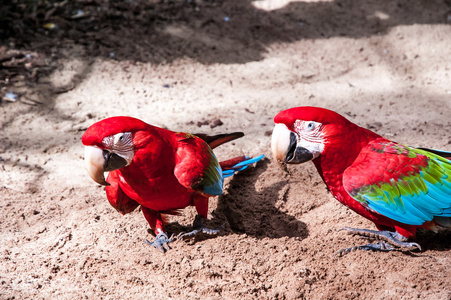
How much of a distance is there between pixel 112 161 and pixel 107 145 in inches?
3.6

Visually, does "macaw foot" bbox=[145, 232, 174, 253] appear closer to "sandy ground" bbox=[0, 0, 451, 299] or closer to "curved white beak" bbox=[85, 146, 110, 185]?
"sandy ground" bbox=[0, 0, 451, 299]

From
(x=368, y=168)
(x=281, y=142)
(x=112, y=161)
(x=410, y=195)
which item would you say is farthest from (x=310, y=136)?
(x=112, y=161)

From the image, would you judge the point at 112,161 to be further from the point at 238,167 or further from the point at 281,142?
the point at 238,167

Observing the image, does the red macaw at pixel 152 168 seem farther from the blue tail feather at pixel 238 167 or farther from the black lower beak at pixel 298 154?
the black lower beak at pixel 298 154

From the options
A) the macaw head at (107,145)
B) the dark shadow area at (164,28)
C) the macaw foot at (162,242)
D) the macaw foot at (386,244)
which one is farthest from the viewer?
the dark shadow area at (164,28)

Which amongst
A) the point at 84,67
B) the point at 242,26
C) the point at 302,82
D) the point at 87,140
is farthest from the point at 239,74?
the point at 87,140

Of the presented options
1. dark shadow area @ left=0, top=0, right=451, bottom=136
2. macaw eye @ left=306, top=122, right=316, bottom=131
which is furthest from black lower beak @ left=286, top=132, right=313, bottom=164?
dark shadow area @ left=0, top=0, right=451, bottom=136

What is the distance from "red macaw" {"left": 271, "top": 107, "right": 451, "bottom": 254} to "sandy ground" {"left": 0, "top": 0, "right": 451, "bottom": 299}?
0.29 meters

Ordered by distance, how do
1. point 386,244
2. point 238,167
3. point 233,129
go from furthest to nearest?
point 233,129 → point 238,167 → point 386,244

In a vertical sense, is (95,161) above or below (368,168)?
below

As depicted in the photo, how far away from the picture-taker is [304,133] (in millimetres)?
2186

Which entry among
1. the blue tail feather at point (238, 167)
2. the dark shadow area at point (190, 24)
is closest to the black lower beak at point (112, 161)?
the blue tail feather at point (238, 167)

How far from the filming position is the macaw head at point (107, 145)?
6.60 ft

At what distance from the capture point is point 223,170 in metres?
2.88
